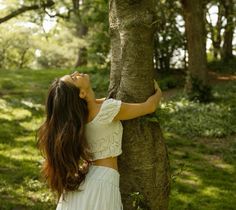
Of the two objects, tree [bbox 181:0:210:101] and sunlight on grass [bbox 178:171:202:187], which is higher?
tree [bbox 181:0:210:101]

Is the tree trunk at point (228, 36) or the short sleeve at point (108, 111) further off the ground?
the tree trunk at point (228, 36)

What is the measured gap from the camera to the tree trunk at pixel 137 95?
4145 mm

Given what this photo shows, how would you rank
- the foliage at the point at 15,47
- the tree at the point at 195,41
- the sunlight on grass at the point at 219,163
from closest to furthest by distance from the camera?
the sunlight on grass at the point at 219,163 → the tree at the point at 195,41 → the foliage at the point at 15,47

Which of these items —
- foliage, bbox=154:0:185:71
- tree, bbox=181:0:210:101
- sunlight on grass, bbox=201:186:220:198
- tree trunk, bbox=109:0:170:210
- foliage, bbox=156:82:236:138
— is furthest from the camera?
foliage, bbox=154:0:185:71

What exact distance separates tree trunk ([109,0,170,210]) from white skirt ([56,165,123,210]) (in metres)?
0.36

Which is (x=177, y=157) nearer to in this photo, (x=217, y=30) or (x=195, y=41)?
(x=195, y=41)

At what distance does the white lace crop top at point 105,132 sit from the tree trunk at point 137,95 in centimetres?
27

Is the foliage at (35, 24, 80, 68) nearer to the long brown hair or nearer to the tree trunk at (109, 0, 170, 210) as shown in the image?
the tree trunk at (109, 0, 170, 210)

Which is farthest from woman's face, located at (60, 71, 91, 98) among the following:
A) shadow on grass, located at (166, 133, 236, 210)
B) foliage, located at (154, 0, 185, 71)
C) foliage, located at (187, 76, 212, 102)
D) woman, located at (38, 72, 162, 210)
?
foliage, located at (154, 0, 185, 71)

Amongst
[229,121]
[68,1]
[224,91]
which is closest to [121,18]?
[229,121]

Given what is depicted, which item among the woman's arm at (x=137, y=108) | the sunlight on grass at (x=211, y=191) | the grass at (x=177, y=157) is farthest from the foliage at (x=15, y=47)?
the woman's arm at (x=137, y=108)

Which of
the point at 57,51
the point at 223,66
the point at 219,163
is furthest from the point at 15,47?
the point at 219,163

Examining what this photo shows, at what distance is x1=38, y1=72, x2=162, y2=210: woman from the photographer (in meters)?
3.79

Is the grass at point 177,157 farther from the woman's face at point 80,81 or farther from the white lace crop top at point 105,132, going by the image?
the woman's face at point 80,81
